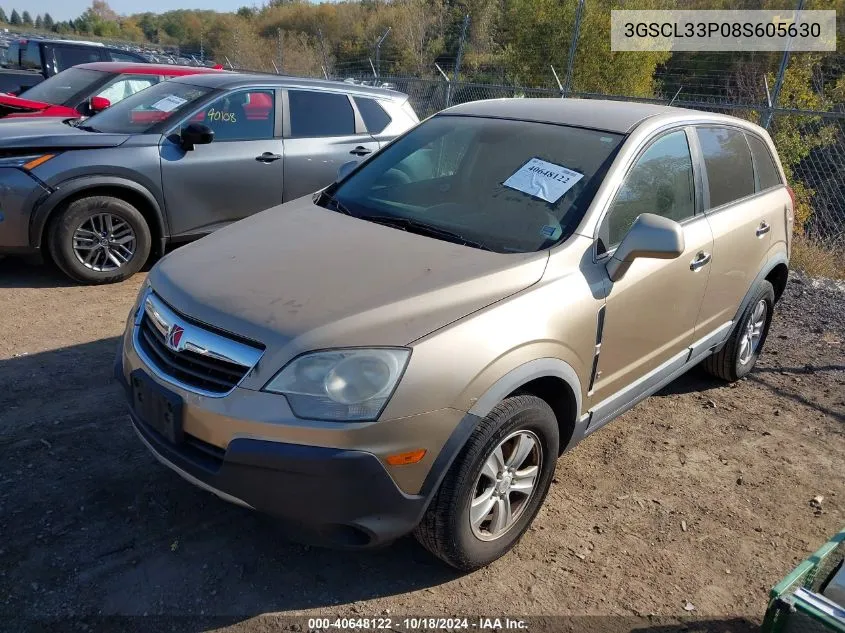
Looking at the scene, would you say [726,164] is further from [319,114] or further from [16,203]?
[16,203]

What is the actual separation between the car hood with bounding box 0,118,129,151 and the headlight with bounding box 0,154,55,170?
0.26 ft

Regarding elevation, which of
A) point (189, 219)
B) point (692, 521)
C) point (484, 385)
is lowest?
point (692, 521)

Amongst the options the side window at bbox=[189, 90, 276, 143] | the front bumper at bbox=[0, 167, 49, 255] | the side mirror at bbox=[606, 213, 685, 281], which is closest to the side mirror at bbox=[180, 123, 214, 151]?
the side window at bbox=[189, 90, 276, 143]

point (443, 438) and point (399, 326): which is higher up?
point (399, 326)

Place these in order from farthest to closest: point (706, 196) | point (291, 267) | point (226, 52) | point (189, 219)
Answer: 1. point (226, 52)
2. point (189, 219)
3. point (706, 196)
4. point (291, 267)

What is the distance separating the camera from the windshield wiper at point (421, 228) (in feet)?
9.98

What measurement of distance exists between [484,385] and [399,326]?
0.36 m

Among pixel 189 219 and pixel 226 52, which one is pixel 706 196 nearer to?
pixel 189 219

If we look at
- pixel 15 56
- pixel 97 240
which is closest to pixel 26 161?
pixel 97 240

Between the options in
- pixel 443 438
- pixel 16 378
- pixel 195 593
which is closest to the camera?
pixel 443 438

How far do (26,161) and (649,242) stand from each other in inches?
183

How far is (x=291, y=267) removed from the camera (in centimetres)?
280

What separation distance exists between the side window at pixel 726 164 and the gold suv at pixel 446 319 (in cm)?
2

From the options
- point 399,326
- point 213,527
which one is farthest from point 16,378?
point 399,326
